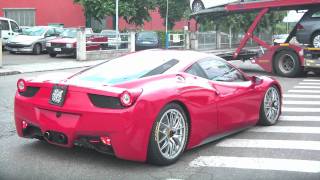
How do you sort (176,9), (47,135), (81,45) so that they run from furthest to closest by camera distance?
1. (176,9)
2. (81,45)
3. (47,135)

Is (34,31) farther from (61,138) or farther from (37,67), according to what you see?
(61,138)

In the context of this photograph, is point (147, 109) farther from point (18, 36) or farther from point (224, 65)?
point (18, 36)

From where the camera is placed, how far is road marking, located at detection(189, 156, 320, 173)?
226 inches


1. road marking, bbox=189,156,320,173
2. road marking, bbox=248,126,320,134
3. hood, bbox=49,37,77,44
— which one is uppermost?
hood, bbox=49,37,77,44

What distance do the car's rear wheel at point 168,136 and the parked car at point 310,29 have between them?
41.5 feet

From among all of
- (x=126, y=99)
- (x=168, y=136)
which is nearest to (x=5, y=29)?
(x=168, y=136)

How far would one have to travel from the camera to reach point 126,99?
536cm

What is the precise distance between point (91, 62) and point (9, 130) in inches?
652

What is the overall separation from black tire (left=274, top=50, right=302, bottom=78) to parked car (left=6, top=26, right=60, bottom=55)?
46.2ft

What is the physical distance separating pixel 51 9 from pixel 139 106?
1440 inches

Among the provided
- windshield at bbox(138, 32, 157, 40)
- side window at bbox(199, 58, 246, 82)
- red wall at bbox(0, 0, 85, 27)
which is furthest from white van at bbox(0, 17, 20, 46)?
side window at bbox(199, 58, 246, 82)

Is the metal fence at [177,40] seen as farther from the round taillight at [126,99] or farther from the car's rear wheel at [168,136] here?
the round taillight at [126,99]

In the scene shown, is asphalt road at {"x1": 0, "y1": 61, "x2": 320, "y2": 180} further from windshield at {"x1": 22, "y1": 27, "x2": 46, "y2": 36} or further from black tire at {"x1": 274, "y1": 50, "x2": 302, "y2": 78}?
windshield at {"x1": 22, "y1": 27, "x2": 46, "y2": 36}

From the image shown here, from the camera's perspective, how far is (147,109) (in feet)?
17.8
